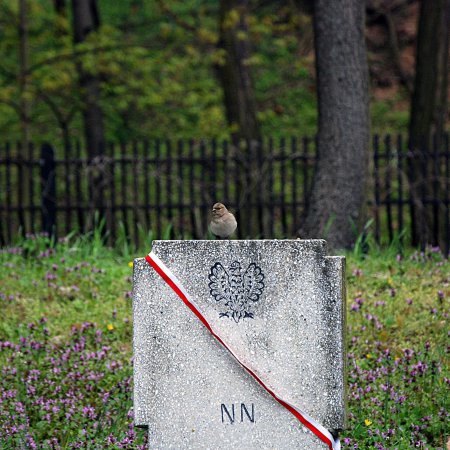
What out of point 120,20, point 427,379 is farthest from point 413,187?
point 120,20

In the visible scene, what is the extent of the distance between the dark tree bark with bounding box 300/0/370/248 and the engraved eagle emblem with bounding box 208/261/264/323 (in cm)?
504

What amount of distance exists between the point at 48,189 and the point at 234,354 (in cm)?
710

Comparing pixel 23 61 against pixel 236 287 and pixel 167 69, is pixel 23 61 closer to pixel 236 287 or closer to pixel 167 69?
pixel 167 69

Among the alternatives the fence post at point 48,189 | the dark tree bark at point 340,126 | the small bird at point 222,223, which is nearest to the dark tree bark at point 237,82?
the fence post at point 48,189

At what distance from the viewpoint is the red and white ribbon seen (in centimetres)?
380

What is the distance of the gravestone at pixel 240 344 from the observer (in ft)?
12.4

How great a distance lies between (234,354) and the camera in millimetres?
3814

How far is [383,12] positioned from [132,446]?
56.0ft

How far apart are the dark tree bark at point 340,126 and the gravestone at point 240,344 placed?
16.5ft

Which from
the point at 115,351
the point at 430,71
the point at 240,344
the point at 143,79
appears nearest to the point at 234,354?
the point at 240,344

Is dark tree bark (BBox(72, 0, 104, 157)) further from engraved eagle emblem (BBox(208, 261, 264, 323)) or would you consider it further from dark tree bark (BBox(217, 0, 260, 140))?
engraved eagle emblem (BBox(208, 261, 264, 323))

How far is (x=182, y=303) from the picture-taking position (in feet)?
12.7

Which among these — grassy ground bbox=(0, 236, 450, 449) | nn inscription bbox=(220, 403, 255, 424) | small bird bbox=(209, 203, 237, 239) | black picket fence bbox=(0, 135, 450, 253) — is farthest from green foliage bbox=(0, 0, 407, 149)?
nn inscription bbox=(220, 403, 255, 424)

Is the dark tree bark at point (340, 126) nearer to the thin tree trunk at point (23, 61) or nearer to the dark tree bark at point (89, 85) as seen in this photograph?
the thin tree trunk at point (23, 61)
